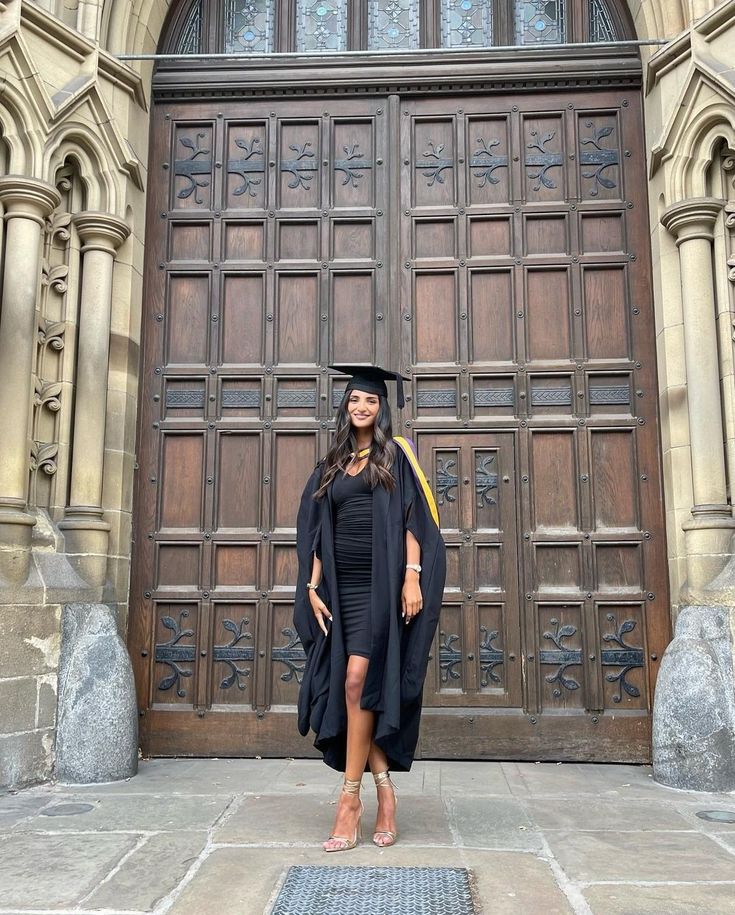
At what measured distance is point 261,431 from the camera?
5430 millimetres

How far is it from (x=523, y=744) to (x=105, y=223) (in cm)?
402

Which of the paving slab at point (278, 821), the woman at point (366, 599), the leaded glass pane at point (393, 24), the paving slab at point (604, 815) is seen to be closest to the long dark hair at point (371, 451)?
the woman at point (366, 599)

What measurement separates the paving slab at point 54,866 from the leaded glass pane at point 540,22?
18.2 ft

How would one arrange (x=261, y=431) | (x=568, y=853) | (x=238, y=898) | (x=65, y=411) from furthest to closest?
(x=261, y=431) → (x=65, y=411) → (x=568, y=853) → (x=238, y=898)

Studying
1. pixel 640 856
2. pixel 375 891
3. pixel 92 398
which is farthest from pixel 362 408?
pixel 92 398

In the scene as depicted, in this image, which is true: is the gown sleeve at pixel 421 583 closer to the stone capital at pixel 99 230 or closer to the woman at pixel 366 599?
the woman at pixel 366 599

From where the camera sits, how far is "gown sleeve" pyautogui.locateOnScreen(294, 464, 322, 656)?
353cm

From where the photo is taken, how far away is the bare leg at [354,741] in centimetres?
323

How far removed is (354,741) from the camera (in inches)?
129

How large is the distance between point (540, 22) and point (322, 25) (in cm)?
154

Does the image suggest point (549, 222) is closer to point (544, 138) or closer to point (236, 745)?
point (544, 138)

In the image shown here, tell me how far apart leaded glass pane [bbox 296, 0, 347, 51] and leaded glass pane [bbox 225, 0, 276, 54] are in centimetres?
21

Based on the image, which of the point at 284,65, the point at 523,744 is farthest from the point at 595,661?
the point at 284,65

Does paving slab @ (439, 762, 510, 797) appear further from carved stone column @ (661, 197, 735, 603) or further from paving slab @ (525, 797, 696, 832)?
carved stone column @ (661, 197, 735, 603)
